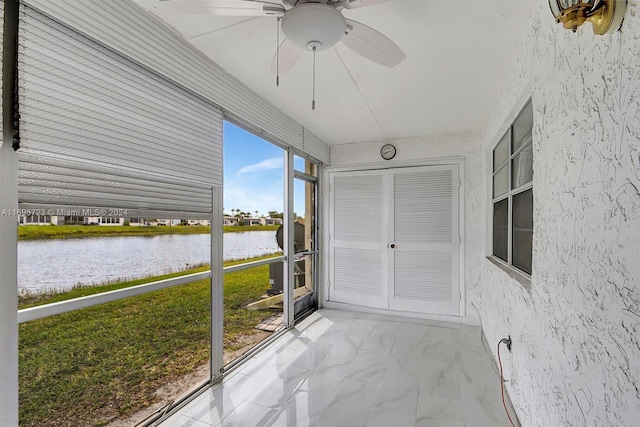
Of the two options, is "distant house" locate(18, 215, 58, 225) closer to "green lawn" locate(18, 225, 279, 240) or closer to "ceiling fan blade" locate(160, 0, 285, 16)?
"green lawn" locate(18, 225, 279, 240)

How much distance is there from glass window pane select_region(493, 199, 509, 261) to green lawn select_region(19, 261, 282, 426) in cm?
248

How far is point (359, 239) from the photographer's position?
14.3 feet

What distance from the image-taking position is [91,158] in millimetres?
1480

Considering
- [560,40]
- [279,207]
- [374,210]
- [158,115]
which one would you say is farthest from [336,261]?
[560,40]

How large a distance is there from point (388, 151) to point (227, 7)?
3.17 meters

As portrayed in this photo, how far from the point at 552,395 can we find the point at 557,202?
862mm

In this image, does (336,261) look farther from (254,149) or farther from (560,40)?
(560,40)

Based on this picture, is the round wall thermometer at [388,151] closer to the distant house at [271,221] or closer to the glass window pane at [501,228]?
the glass window pane at [501,228]

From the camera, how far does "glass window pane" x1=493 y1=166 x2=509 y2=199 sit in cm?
260

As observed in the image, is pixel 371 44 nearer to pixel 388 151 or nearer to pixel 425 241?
pixel 388 151

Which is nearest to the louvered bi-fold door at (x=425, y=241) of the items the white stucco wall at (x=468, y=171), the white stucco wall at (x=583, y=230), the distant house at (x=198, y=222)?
the white stucco wall at (x=468, y=171)

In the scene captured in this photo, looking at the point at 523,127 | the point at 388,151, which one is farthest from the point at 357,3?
the point at 388,151

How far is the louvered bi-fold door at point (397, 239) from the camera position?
3885mm

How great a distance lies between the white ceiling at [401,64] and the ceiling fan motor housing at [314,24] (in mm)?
480
